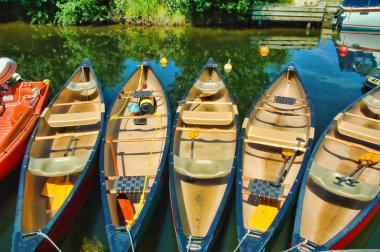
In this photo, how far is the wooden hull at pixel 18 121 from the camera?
34.3 feet

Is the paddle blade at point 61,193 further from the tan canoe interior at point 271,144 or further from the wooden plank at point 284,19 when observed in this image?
the wooden plank at point 284,19

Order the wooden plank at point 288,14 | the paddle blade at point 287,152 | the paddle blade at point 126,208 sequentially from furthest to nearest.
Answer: the wooden plank at point 288,14
the paddle blade at point 287,152
the paddle blade at point 126,208

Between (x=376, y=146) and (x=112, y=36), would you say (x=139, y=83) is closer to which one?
(x=376, y=146)

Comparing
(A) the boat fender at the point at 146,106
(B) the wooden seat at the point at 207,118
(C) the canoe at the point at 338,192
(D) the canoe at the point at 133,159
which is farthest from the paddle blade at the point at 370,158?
(A) the boat fender at the point at 146,106

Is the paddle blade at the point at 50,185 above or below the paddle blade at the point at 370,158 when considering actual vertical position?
below

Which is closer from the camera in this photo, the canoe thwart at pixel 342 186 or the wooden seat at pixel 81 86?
the canoe thwart at pixel 342 186

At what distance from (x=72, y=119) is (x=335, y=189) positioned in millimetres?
8323

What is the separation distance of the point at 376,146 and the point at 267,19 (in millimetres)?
18236

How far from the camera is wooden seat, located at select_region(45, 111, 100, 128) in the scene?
11.3m

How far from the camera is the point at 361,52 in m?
22.3

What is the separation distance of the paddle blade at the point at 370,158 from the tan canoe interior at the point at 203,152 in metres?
3.83

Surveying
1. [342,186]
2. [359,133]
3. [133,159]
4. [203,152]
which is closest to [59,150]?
[133,159]

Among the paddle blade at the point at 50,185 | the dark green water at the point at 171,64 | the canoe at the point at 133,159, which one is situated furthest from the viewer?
the paddle blade at the point at 50,185

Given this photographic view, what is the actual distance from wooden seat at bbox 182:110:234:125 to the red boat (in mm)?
5445
